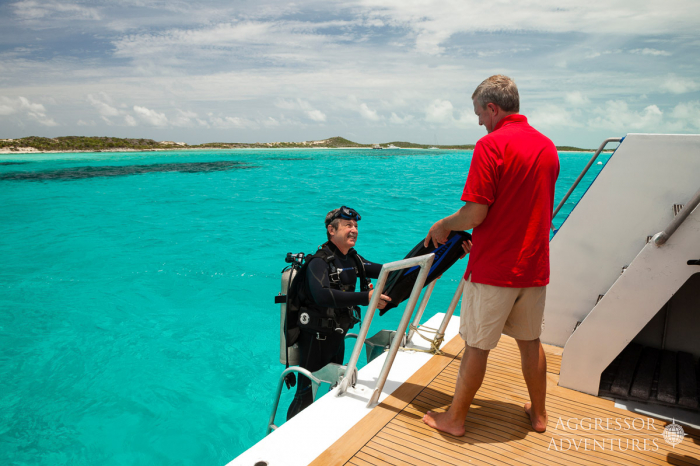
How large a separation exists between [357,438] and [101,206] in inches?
1045

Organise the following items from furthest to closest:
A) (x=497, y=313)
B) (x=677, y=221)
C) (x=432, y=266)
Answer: (x=432, y=266), (x=677, y=221), (x=497, y=313)

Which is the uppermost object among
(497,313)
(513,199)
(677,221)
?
(513,199)

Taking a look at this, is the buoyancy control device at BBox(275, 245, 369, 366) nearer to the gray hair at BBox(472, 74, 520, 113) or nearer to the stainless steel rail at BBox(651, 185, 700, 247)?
the gray hair at BBox(472, 74, 520, 113)

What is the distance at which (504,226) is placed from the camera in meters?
2.04

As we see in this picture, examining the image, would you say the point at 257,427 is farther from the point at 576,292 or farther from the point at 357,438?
the point at 576,292

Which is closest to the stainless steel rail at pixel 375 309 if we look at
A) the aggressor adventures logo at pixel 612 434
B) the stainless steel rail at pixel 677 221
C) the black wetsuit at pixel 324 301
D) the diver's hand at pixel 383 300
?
the diver's hand at pixel 383 300

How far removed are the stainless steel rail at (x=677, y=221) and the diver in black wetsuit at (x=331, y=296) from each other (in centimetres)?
194

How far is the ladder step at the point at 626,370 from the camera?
299cm

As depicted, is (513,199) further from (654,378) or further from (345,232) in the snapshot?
(654,378)

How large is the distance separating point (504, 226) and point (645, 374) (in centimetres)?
226

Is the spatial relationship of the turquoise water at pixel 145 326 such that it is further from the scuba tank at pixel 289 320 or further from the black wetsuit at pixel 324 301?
the scuba tank at pixel 289 320

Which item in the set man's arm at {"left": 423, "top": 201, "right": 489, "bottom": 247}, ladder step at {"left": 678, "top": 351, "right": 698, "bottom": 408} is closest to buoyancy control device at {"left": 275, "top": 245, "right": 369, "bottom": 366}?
man's arm at {"left": 423, "top": 201, "right": 489, "bottom": 247}

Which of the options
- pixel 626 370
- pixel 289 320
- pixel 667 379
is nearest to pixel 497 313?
pixel 289 320

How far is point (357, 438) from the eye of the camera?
2.38 m
